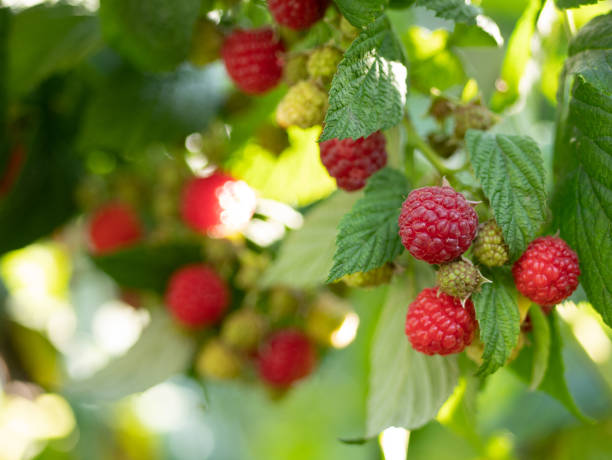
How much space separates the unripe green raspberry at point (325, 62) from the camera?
0.59 meters

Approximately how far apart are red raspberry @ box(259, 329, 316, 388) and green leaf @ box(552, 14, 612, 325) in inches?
19.4

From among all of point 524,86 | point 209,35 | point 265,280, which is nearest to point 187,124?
point 209,35

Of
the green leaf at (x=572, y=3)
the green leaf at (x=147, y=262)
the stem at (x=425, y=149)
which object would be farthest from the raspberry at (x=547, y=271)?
the green leaf at (x=147, y=262)

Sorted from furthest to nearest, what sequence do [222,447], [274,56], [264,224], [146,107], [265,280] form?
[222,447], [264,224], [146,107], [265,280], [274,56]

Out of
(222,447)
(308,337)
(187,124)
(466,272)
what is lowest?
(222,447)

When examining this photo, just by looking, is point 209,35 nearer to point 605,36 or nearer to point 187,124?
point 187,124

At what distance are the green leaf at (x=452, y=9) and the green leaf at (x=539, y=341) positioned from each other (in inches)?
10.0

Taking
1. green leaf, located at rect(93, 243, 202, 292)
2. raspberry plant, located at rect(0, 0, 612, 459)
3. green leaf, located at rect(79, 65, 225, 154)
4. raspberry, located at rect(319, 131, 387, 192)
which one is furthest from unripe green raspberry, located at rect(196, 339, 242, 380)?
→ raspberry, located at rect(319, 131, 387, 192)

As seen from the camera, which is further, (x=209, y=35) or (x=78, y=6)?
(x=78, y=6)

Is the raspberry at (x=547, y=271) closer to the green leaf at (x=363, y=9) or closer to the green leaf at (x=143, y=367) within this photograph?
the green leaf at (x=363, y=9)

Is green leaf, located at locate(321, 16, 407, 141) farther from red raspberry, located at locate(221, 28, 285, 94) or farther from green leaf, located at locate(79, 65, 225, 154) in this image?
green leaf, located at locate(79, 65, 225, 154)

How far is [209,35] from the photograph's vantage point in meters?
0.81

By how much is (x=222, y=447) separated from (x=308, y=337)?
158 cm

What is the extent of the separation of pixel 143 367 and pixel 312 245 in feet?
1.13
